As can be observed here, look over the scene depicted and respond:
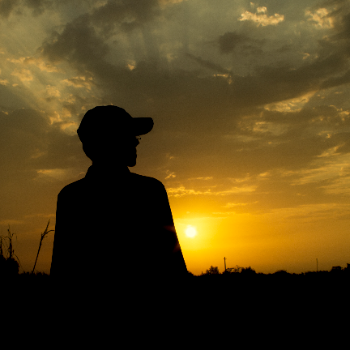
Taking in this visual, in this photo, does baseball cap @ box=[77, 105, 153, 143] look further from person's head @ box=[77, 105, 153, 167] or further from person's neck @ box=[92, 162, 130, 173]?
person's neck @ box=[92, 162, 130, 173]

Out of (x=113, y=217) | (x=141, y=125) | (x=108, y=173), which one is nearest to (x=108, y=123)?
(x=141, y=125)

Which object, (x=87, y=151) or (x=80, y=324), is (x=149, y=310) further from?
(x=87, y=151)

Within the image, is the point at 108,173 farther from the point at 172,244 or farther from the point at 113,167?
the point at 172,244

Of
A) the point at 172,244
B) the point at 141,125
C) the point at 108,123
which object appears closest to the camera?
the point at 172,244

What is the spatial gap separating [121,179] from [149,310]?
35.7 inches

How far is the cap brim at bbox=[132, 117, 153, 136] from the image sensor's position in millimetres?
2387

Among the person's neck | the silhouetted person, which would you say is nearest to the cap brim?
the silhouetted person

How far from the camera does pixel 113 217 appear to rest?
221 centimetres

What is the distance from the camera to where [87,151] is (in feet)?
7.91

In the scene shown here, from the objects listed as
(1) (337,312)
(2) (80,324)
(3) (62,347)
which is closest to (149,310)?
(2) (80,324)

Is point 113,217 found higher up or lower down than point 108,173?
lower down

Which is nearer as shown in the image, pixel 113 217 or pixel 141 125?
pixel 113 217

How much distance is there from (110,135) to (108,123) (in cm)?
9

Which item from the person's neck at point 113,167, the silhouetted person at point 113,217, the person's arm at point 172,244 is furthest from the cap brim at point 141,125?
the person's arm at point 172,244
